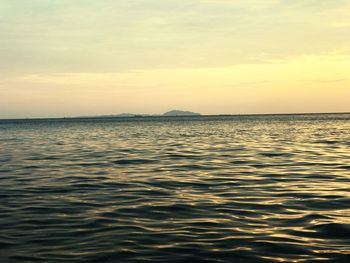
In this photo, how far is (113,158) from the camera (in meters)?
27.4

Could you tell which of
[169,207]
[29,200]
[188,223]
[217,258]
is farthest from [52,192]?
[217,258]

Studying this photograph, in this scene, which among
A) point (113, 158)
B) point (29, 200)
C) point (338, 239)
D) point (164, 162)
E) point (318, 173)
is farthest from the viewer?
point (113, 158)

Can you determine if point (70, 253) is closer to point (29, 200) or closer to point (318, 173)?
point (29, 200)

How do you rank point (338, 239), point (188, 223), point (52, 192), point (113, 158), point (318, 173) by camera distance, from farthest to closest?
point (113, 158)
point (318, 173)
point (52, 192)
point (188, 223)
point (338, 239)

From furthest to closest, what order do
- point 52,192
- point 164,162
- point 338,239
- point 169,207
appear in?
point 164,162, point 52,192, point 169,207, point 338,239

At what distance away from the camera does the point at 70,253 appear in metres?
8.23

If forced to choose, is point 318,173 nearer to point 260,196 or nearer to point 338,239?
point 260,196

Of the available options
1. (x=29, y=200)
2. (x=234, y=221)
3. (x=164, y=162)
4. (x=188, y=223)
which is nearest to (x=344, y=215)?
(x=234, y=221)

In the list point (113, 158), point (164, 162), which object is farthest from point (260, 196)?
point (113, 158)

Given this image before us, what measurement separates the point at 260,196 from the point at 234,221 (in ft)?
11.0

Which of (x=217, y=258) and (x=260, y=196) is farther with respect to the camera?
(x=260, y=196)

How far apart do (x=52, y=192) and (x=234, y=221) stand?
7.45 meters

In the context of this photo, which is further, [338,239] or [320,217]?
[320,217]

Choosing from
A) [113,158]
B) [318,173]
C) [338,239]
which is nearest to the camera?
[338,239]
